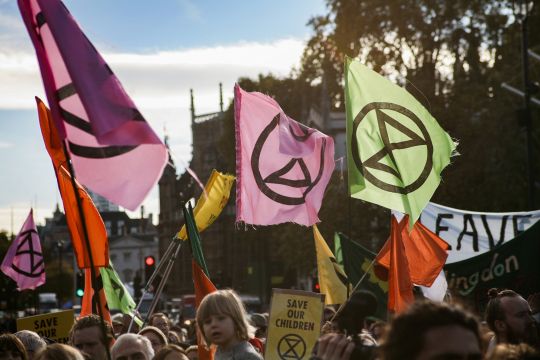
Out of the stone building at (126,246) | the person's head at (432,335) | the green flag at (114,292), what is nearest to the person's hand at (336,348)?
the person's head at (432,335)

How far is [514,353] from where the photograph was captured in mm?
4109

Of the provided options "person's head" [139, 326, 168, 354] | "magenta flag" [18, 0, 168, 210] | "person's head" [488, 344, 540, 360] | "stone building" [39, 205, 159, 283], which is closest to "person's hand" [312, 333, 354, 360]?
"person's head" [488, 344, 540, 360]

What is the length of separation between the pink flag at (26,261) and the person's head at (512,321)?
1243cm

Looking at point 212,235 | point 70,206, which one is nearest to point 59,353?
point 70,206

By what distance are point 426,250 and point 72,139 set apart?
5.60 metres

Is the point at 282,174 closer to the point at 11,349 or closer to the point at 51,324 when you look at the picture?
the point at 51,324

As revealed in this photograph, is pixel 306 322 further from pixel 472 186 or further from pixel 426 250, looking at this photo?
pixel 472 186

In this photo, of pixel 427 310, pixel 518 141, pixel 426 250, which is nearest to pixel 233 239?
pixel 518 141

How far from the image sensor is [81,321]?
8.02 metres

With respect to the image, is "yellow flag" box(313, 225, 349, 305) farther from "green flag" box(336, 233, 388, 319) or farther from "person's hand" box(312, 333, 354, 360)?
"person's hand" box(312, 333, 354, 360)

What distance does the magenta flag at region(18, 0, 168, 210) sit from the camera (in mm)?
6348

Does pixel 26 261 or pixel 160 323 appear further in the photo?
pixel 26 261

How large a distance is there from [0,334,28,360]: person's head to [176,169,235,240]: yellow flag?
583 centimetres

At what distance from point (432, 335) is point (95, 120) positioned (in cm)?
317
